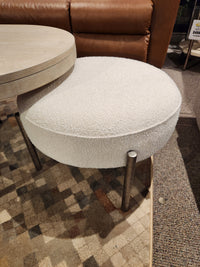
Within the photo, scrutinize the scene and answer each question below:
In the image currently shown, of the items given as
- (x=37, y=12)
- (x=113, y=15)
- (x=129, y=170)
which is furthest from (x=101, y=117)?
(x=37, y=12)

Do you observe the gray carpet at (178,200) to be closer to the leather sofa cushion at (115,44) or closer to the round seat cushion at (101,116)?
the round seat cushion at (101,116)

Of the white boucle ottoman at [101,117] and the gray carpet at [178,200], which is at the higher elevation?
the white boucle ottoman at [101,117]


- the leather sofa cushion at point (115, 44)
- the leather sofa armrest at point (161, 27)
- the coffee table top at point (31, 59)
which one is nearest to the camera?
the coffee table top at point (31, 59)

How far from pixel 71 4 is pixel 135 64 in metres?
0.84

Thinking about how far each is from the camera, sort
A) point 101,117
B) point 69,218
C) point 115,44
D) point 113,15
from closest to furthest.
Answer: point 101,117 → point 69,218 → point 113,15 → point 115,44

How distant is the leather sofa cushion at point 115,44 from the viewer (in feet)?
4.06

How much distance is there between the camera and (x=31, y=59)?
1.41ft

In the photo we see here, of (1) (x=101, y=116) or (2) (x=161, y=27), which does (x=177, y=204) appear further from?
(2) (x=161, y=27)

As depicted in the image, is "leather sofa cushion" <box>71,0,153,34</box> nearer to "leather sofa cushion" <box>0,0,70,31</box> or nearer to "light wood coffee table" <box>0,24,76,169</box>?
"leather sofa cushion" <box>0,0,70,31</box>

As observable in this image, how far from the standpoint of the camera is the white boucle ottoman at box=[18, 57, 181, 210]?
43cm

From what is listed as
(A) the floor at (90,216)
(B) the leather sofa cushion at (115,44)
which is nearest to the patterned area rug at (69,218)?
(A) the floor at (90,216)

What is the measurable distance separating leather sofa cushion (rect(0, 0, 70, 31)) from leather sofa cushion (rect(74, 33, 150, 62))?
0.15m

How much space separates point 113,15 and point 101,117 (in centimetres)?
100

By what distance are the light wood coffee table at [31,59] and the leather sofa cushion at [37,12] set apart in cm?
66
